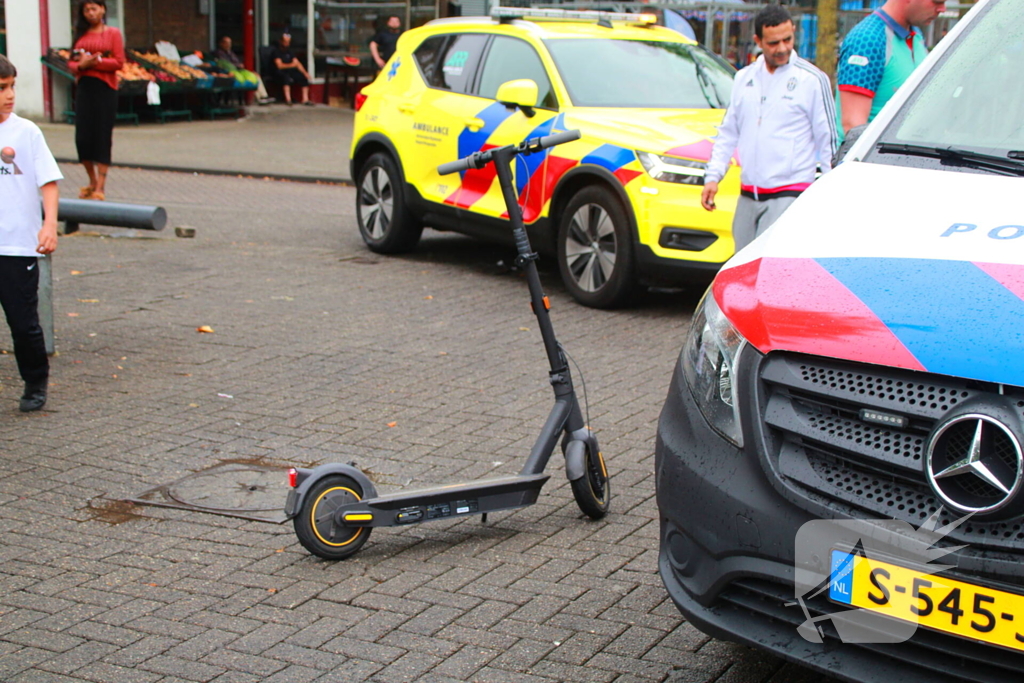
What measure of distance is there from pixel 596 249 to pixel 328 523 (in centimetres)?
465

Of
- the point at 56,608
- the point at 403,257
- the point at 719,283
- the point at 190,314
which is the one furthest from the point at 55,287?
the point at 719,283

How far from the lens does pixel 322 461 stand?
5387mm

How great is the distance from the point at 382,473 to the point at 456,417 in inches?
34.9

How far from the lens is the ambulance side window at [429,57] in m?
10.4

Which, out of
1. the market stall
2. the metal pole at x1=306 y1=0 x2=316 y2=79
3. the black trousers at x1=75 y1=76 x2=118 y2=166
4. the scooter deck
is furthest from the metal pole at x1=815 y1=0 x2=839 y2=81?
the metal pole at x1=306 y1=0 x2=316 y2=79

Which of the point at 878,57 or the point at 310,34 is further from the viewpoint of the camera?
the point at 310,34

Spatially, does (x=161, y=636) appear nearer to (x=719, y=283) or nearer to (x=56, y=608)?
(x=56, y=608)

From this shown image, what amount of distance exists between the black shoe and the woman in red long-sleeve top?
266 inches

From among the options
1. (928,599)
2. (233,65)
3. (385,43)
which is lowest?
(928,599)

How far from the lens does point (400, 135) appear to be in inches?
405

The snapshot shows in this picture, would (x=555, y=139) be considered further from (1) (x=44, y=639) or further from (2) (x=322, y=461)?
(1) (x=44, y=639)

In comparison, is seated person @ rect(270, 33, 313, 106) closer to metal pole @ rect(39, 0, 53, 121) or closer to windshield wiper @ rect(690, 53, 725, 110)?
metal pole @ rect(39, 0, 53, 121)

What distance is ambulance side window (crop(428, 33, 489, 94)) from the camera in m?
10.0

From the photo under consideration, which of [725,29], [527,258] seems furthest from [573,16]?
[725,29]
